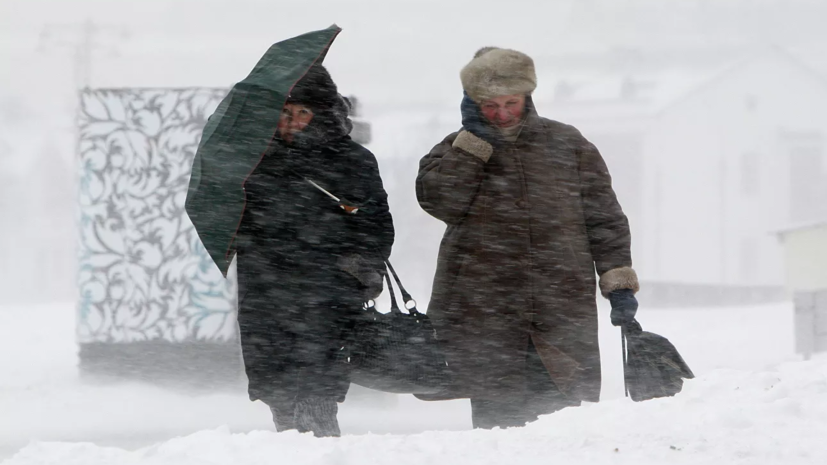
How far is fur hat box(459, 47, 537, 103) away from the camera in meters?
3.63

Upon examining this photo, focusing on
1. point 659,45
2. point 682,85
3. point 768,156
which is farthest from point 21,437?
point 659,45

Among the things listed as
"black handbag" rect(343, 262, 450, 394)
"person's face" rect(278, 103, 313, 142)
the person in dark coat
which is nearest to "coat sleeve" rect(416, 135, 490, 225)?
the person in dark coat

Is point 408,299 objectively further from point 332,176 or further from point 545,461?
point 545,461

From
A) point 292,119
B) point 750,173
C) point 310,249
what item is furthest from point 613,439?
point 750,173

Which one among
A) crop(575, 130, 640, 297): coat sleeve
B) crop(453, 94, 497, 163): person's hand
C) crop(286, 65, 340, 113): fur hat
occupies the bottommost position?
crop(575, 130, 640, 297): coat sleeve

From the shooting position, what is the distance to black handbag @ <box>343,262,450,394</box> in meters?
3.45

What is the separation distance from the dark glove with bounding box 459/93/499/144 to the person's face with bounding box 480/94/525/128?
0.02 m

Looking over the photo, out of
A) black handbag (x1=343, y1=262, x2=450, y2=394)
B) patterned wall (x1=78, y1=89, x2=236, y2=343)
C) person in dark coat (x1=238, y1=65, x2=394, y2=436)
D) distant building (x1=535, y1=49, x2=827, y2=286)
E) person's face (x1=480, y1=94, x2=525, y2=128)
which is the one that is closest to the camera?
black handbag (x1=343, y1=262, x2=450, y2=394)

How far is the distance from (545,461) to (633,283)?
1.12 meters

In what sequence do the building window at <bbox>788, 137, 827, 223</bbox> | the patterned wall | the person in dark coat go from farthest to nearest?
the building window at <bbox>788, 137, 827, 223</bbox>
the patterned wall
the person in dark coat

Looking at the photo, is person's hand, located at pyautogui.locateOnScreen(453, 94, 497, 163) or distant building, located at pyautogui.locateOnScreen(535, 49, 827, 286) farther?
distant building, located at pyautogui.locateOnScreen(535, 49, 827, 286)

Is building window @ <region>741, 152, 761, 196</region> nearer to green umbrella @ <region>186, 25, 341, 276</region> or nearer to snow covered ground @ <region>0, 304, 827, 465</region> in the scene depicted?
snow covered ground @ <region>0, 304, 827, 465</region>

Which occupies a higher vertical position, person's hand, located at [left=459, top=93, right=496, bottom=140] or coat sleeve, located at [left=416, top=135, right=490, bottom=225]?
person's hand, located at [left=459, top=93, right=496, bottom=140]

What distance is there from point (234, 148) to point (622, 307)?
1497 millimetres
